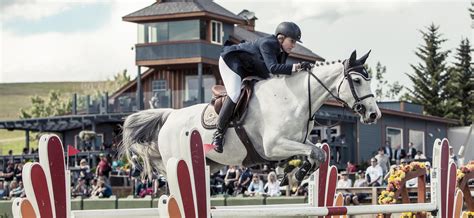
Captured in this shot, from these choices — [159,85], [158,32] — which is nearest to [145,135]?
[158,32]

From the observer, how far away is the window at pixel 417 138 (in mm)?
44844

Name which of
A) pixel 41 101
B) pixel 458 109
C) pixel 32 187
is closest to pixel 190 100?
pixel 458 109

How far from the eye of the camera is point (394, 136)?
145 ft

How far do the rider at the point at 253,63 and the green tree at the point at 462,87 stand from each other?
5140cm

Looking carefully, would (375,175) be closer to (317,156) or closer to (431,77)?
(317,156)

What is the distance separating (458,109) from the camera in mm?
60281

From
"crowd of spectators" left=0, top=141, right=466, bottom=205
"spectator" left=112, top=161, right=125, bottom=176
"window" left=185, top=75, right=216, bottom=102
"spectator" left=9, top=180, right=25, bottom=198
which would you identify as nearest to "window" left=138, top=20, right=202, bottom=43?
"window" left=185, top=75, right=216, bottom=102

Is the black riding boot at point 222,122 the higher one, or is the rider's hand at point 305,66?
the rider's hand at point 305,66

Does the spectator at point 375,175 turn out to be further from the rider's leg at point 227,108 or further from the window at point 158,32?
the window at point 158,32

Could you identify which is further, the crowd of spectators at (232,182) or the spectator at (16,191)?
the spectator at (16,191)

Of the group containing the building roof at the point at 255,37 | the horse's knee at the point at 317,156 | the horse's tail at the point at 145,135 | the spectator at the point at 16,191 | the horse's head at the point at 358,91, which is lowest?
the spectator at the point at 16,191

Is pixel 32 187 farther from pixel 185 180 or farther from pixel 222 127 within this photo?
pixel 222 127

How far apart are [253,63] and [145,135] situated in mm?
1658

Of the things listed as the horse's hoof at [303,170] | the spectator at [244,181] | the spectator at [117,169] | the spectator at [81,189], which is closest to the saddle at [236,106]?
the horse's hoof at [303,170]
